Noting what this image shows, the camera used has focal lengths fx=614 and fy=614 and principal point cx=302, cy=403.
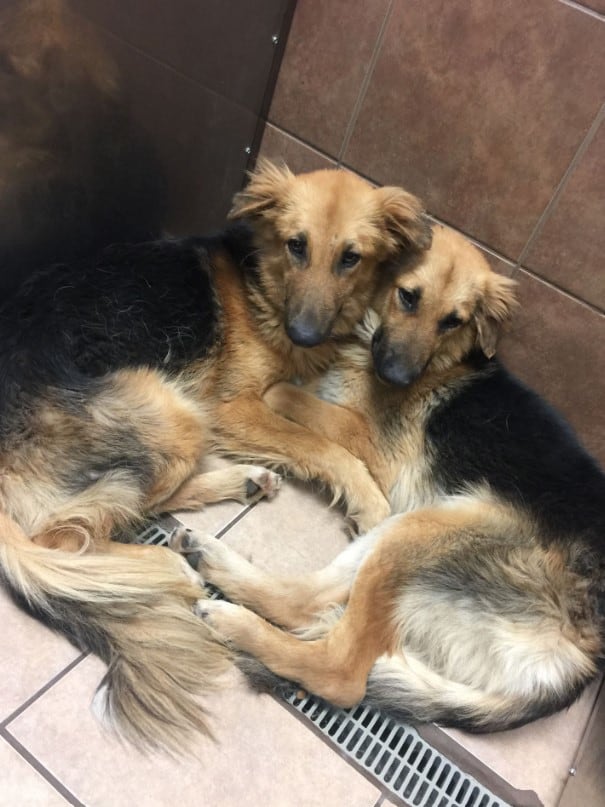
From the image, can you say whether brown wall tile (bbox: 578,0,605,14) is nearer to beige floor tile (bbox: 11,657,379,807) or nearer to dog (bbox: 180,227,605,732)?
dog (bbox: 180,227,605,732)

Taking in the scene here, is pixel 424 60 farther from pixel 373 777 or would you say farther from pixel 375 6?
pixel 373 777

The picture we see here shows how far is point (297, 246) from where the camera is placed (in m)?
2.06

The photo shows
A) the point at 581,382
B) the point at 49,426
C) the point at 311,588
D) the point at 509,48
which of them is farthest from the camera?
Result: the point at 581,382

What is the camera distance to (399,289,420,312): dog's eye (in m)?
2.11

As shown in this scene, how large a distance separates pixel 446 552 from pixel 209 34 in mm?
1919

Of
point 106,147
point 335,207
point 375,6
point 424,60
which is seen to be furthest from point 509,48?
point 106,147

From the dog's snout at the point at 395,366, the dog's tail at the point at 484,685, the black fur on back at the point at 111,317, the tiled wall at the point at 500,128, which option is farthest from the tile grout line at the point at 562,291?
the dog's tail at the point at 484,685

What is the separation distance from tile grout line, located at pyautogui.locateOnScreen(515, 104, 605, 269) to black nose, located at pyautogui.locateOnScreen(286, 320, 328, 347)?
87 centimetres

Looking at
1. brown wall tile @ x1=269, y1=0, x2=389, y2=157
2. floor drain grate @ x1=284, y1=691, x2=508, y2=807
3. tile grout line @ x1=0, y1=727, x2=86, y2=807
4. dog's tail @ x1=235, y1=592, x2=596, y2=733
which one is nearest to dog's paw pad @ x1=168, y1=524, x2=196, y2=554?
dog's tail @ x1=235, y1=592, x2=596, y2=733

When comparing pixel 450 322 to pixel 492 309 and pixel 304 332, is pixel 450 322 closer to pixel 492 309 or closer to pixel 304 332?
pixel 492 309

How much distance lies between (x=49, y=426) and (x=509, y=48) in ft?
6.19

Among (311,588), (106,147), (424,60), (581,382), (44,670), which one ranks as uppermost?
(424,60)

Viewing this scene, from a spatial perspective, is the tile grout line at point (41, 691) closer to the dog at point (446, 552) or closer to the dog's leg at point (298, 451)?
the dog at point (446, 552)

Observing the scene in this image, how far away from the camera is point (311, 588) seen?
1887 millimetres
